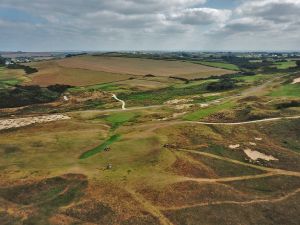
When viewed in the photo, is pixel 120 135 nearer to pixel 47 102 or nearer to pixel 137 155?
pixel 137 155

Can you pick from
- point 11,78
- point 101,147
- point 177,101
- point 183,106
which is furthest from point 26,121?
point 11,78

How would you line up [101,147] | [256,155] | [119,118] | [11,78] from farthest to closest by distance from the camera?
[11,78]
[119,118]
[101,147]
[256,155]

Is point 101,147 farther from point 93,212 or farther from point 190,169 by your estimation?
point 93,212

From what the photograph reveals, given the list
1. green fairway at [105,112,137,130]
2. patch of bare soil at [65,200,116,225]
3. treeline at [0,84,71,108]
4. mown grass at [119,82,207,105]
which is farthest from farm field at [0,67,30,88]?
patch of bare soil at [65,200,116,225]

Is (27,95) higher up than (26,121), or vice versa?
(26,121)

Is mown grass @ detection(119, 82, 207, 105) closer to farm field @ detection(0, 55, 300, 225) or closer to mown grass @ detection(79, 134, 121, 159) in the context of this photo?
farm field @ detection(0, 55, 300, 225)

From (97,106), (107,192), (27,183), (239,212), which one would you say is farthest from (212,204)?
(97,106)

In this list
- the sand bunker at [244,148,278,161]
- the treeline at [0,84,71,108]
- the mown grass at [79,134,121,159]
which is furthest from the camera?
the treeline at [0,84,71,108]
